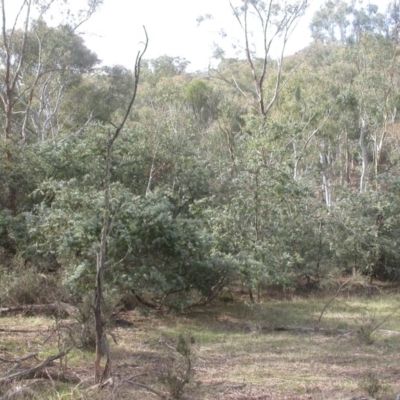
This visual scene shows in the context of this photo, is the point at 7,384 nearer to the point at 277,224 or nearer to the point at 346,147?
the point at 277,224

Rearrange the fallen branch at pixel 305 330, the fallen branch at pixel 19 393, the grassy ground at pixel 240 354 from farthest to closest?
the fallen branch at pixel 305 330 < the grassy ground at pixel 240 354 < the fallen branch at pixel 19 393

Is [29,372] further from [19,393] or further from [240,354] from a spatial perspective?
[240,354]

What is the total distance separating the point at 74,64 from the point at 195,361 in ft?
77.8

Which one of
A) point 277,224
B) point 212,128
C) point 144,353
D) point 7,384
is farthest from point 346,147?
point 7,384

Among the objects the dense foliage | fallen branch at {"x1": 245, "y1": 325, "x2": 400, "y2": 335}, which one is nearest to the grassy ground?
fallen branch at {"x1": 245, "y1": 325, "x2": 400, "y2": 335}

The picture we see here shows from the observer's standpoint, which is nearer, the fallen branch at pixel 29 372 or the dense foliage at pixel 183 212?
the fallen branch at pixel 29 372

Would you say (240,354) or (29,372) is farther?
(240,354)

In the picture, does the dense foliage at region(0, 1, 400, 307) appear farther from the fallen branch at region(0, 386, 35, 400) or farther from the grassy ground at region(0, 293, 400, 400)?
the fallen branch at region(0, 386, 35, 400)

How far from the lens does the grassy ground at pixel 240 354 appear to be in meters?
5.98

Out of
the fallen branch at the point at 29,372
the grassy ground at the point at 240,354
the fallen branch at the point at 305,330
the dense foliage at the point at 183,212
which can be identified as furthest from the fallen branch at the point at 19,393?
→ the fallen branch at the point at 305,330

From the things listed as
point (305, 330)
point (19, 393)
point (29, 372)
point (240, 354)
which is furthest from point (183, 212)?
point (19, 393)

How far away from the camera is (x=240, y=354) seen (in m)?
8.02

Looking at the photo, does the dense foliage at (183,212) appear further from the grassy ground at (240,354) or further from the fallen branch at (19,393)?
the fallen branch at (19,393)

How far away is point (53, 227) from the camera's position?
33.6 feet
